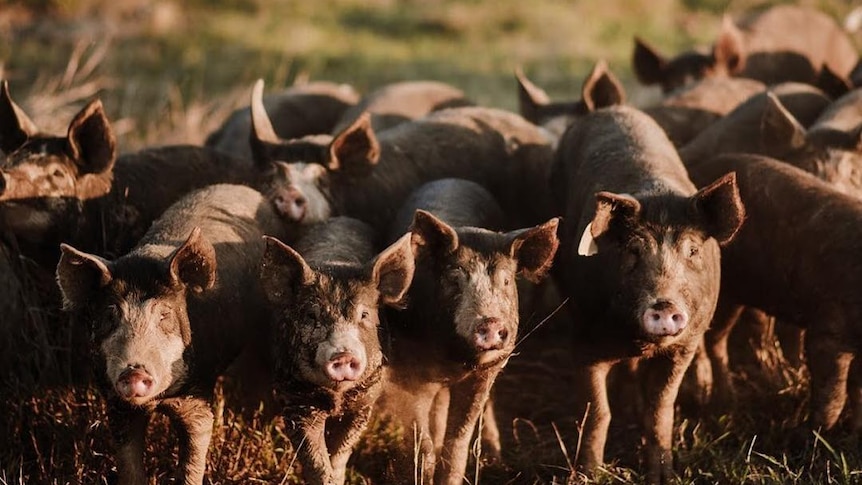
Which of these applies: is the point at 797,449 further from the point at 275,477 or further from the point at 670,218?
the point at 275,477

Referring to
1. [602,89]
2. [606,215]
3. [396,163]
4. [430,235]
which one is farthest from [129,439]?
[602,89]

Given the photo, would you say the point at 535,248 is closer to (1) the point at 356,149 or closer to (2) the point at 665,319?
(2) the point at 665,319

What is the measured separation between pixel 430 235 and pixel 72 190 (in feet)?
7.09

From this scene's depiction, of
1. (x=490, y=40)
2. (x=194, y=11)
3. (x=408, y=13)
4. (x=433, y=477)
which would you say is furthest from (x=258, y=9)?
(x=433, y=477)

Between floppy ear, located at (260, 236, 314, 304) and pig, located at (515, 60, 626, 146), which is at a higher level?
floppy ear, located at (260, 236, 314, 304)

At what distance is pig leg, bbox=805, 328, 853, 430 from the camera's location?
5801 millimetres

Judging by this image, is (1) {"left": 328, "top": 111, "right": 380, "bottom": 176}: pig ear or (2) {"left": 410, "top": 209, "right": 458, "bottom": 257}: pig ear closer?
(2) {"left": 410, "top": 209, "right": 458, "bottom": 257}: pig ear

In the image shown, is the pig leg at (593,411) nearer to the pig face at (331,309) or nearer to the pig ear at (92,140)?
the pig face at (331,309)

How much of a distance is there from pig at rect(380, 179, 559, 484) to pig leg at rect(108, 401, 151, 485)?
1.13m

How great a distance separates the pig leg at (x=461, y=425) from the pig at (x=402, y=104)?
3479mm

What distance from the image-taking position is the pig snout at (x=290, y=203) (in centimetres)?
641

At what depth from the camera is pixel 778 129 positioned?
6996mm

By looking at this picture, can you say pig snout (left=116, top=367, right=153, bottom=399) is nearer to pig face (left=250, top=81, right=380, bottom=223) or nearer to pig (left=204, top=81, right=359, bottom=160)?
pig face (left=250, top=81, right=380, bottom=223)

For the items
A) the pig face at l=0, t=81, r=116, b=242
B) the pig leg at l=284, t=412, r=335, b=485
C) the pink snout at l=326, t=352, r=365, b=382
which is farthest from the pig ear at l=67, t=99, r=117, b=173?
the pink snout at l=326, t=352, r=365, b=382
